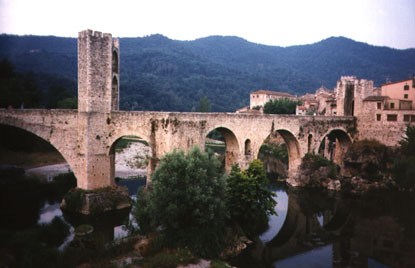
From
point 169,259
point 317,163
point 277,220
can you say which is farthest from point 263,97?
point 169,259

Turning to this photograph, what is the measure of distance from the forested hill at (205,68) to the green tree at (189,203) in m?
36.2

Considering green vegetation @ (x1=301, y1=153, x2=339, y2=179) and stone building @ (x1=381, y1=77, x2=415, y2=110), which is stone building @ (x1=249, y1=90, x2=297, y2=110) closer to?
stone building @ (x1=381, y1=77, x2=415, y2=110)

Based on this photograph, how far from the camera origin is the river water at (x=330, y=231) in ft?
49.6

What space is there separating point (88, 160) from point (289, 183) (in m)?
16.4

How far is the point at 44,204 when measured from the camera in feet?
67.4

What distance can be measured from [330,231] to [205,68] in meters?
123

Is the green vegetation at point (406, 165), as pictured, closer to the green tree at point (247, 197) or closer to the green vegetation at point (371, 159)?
the green vegetation at point (371, 159)

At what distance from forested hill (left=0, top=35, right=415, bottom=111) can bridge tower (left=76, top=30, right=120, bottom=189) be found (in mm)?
28570

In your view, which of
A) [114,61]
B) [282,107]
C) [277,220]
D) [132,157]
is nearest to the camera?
[277,220]

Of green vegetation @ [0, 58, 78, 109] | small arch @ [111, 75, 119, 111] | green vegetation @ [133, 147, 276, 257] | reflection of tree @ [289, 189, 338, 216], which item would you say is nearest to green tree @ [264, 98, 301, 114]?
reflection of tree @ [289, 189, 338, 216]

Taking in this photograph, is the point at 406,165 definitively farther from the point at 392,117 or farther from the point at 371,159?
the point at 392,117

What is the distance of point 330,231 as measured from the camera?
18.7 m

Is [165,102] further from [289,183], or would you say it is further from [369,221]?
[369,221]

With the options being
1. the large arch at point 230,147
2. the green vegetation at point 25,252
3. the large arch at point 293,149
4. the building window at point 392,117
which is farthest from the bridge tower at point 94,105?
the building window at point 392,117
